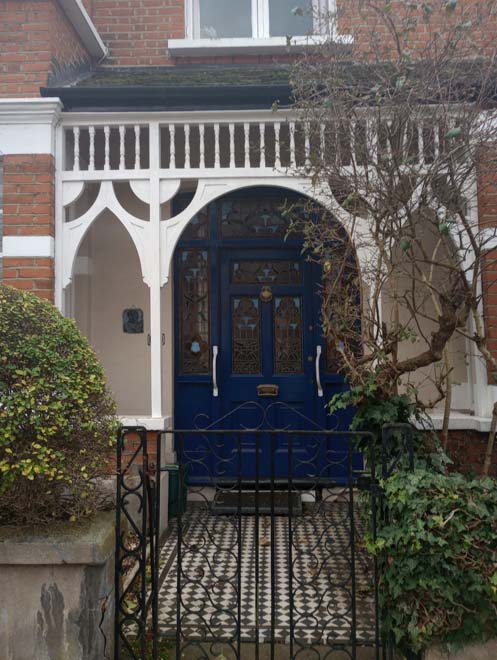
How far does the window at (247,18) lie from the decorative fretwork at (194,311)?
2839 millimetres

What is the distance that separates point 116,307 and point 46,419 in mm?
3122

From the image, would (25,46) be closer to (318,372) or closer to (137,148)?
(137,148)

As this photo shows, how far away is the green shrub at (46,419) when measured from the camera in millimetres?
2375

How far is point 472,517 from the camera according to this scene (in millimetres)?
2256

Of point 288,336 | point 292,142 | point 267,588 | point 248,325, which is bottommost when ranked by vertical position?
point 267,588

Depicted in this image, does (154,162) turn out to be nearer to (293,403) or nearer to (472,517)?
(293,403)

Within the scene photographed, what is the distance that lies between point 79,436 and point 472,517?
1.95 metres

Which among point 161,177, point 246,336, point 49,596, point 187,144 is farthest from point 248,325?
point 49,596

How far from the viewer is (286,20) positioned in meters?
5.96

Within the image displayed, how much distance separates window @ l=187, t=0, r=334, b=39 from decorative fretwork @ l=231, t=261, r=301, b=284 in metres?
2.83

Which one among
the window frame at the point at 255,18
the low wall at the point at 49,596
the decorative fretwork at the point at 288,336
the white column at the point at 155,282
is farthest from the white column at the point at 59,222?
the window frame at the point at 255,18

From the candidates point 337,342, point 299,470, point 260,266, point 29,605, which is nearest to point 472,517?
point 337,342

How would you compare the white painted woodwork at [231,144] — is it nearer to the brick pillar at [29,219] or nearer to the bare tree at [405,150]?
the bare tree at [405,150]

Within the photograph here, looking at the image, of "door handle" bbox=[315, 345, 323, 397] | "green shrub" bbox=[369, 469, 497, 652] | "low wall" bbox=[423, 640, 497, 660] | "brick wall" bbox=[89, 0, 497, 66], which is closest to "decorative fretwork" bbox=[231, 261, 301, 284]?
"door handle" bbox=[315, 345, 323, 397]
